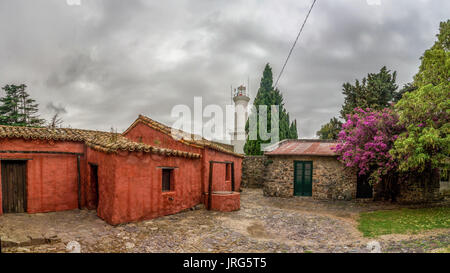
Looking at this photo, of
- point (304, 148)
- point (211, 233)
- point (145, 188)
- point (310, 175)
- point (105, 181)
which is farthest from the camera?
point (304, 148)

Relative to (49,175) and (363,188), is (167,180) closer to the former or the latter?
(49,175)

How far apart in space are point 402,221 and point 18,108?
33.9 metres

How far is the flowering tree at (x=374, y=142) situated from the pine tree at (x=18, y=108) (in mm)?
29474

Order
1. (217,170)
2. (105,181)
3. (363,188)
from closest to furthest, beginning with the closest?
(105,181) < (217,170) < (363,188)

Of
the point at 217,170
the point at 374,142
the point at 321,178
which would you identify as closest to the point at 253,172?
the point at 321,178

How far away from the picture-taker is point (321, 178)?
1333 cm

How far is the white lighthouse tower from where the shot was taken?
24.3 metres

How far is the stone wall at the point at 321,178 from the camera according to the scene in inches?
515

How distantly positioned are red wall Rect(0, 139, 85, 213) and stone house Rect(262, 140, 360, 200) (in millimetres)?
10223

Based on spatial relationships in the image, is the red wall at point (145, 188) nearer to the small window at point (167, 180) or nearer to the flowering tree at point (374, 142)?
the small window at point (167, 180)

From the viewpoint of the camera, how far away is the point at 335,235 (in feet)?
23.0

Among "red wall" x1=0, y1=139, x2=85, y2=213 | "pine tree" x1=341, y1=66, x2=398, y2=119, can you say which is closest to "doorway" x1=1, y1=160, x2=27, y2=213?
"red wall" x1=0, y1=139, x2=85, y2=213

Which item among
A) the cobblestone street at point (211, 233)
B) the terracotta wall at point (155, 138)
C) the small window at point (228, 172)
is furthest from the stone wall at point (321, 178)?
the terracotta wall at point (155, 138)

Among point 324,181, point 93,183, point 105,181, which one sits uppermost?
point 105,181
